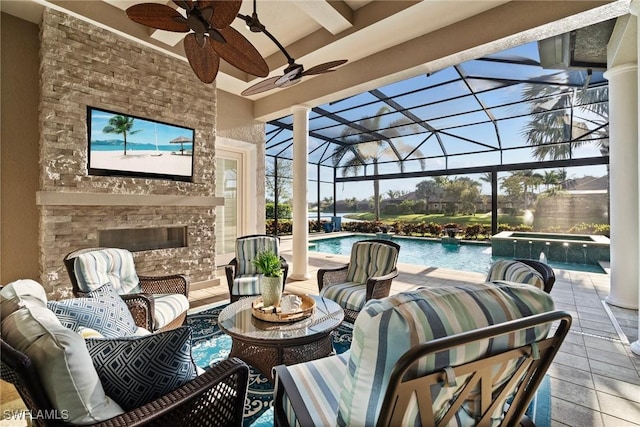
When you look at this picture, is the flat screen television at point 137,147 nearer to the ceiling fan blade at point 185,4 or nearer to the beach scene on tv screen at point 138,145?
the beach scene on tv screen at point 138,145

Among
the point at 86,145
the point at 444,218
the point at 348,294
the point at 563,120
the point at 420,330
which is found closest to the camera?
the point at 420,330

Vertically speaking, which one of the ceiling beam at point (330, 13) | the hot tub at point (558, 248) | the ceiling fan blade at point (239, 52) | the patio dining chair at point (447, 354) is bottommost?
the hot tub at point (558, 248)

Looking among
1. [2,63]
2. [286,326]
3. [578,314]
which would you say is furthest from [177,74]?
[578,314]

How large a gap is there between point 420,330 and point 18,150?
4.57 metres

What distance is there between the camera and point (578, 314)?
11.4ft

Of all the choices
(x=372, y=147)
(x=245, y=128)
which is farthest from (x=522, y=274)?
(x=372, y=147)

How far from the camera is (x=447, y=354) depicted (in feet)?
2.55

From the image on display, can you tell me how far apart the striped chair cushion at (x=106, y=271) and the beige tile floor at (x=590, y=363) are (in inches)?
32.1

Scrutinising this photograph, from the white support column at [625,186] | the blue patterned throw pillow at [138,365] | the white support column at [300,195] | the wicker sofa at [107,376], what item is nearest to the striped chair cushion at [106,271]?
the wicker sofa at [107,376]

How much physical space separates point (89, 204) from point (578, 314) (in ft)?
19.7

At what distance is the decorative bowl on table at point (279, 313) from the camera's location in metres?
2.15

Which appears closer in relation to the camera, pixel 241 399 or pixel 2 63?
pixel 241 399

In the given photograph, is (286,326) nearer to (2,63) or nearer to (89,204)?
(89,204)

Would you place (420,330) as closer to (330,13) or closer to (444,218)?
(330,13)
